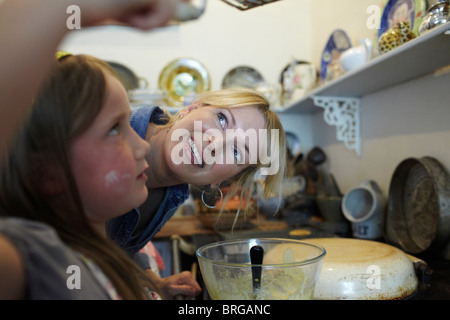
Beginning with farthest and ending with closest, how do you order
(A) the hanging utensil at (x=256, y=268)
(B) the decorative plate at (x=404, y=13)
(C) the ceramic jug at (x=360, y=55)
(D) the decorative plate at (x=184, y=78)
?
(D) the decorative plate at (x=184, y=78) < (C) the ceramic jug at (x=360, y=55) < (B) the decorative plate at (x=404, y=13) < (A) the hanging utensil at (x=256, y=268)

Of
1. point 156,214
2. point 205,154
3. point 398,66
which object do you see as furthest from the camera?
point 398,66

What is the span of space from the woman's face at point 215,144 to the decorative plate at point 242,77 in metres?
1.11

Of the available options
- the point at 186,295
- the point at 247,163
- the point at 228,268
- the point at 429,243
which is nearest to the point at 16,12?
the point at 228,268

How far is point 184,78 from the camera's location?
162 centimetres

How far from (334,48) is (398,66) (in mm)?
516

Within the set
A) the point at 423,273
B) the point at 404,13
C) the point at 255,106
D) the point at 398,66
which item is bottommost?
the point at 423,273

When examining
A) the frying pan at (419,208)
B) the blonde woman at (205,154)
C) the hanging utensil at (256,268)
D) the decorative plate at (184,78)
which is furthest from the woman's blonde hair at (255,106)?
the decorative plate at (184,78)

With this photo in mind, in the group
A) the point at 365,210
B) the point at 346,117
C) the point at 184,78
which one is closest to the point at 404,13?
the point at 346,117

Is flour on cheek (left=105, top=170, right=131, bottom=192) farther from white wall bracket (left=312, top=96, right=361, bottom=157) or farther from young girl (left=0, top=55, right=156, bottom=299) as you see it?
white wall bracket (left=312, top=96, right=361, bottom=157)

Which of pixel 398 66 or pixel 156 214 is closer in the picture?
pixel 156 214

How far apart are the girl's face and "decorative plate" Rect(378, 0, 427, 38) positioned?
0.76 meters

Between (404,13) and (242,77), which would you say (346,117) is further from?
(242,77)

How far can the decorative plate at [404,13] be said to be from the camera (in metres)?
0.80

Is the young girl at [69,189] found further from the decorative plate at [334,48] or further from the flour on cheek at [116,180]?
the decorative plate at [334,48]
